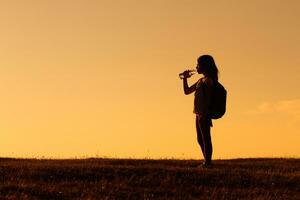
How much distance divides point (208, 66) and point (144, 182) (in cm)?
407

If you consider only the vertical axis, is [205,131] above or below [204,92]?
below

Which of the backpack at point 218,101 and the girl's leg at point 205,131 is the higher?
the backpack at point 218,101

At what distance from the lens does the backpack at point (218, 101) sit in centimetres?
2073

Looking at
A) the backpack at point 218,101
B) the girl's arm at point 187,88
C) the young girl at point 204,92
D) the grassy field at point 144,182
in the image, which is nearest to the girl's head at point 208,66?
the young girl at point 204,92

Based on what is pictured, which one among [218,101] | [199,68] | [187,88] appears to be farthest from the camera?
[187,88]

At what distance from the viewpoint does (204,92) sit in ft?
68.5

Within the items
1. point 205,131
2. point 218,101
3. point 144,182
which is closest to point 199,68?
point 218,101

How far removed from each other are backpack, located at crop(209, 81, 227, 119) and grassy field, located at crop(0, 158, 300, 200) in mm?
1622

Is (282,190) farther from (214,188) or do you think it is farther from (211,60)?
(211,60)

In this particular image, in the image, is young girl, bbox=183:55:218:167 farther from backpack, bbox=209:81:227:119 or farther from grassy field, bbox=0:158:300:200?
grassy field, bbox=0:158:300:200

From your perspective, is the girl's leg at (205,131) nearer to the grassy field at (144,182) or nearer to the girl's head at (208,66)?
the grassy field at (144,182)

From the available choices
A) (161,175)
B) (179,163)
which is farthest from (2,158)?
(161,175)

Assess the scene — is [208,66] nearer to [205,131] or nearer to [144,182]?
[205,131]

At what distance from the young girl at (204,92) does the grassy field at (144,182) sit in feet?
3.36
